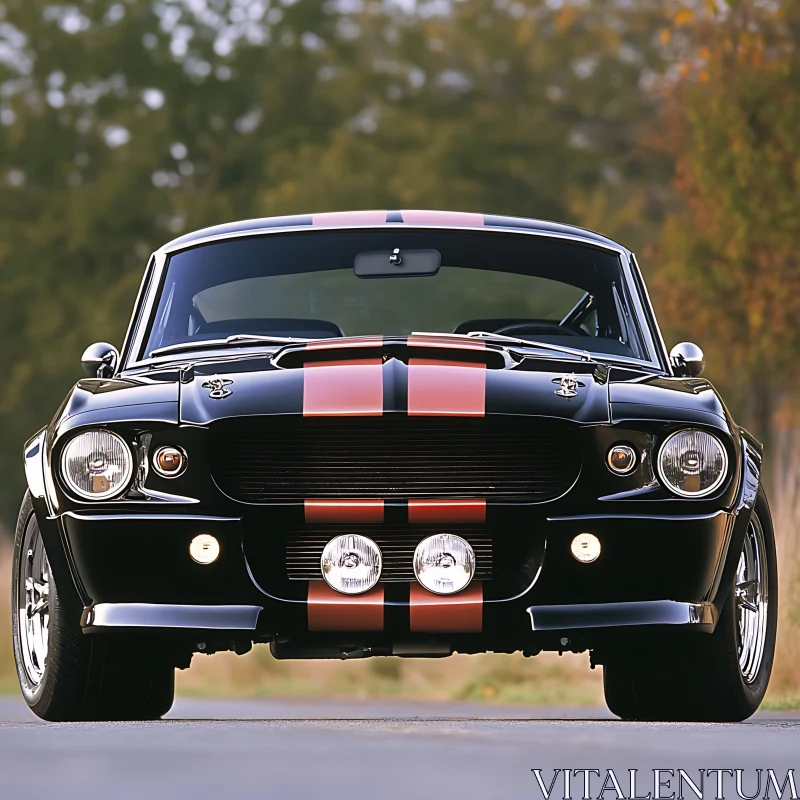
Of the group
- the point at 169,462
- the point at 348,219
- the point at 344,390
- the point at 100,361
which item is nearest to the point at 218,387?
the point at 169,462

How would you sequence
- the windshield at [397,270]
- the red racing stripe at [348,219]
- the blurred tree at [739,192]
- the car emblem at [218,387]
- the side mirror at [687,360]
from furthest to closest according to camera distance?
the blurred tree at [739,192], the red racing stripe at [348,219], the windshield at [397,270], the side mirror at [687,360], the car emblem at [218,387]

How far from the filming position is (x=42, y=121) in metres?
41.8

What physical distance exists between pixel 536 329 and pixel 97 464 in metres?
2.07

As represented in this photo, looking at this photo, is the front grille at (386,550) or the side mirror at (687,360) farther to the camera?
the side mirror at (687,360)

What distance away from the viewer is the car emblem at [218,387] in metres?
6.41

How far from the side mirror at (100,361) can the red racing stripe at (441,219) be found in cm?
128

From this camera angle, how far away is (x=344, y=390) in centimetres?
634

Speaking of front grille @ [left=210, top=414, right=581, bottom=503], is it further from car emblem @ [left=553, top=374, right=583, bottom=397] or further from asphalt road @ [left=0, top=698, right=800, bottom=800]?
asphalt road @ [left=0, top=698, right=800, bottom=800]

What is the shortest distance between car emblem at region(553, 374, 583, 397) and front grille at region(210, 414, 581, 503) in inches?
5.0

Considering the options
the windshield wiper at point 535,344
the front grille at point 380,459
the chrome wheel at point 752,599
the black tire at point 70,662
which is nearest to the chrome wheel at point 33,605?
the black tire at point 70,662

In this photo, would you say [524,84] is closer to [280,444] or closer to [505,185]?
[505,185]

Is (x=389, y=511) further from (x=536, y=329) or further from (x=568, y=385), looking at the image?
(x=536, y=329)

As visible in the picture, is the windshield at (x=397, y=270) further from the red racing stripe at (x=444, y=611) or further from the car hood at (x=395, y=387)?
the red racing stripe at (x=444, y=611)

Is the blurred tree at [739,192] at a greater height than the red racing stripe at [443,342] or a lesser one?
greater
